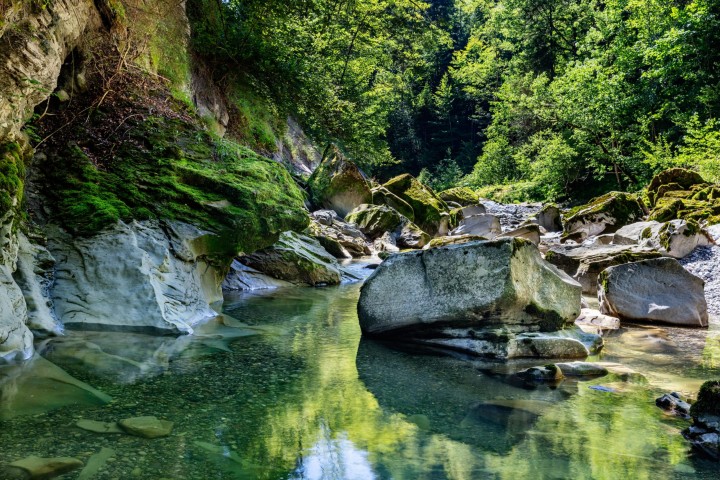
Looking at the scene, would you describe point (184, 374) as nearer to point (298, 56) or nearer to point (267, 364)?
point (267, 364)

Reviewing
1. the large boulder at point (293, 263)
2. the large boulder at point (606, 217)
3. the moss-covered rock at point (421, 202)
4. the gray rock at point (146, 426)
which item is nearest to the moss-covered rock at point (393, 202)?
the moss-covered rock at point (421, 202)

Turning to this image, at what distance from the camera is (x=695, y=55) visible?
26109 mm

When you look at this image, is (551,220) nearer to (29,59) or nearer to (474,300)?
(474,300)

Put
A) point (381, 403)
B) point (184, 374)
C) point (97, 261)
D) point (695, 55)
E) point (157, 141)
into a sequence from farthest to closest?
point (695, 55), point (157, 141), point (97, 261), point (184, 374), point (381, 403)

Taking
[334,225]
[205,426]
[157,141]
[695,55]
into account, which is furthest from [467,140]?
[205,426]

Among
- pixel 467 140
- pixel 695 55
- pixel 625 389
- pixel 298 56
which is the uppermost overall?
pixel 467 140

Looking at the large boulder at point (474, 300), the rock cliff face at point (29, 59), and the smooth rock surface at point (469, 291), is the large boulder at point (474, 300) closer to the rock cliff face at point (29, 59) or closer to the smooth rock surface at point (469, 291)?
the smooth rock surface at point (469, 291)

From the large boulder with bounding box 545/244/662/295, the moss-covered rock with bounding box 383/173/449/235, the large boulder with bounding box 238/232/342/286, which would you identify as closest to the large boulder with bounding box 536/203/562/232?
the moss-covered rock with bounding box 383/173/449/235

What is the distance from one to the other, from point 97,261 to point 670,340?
6.97 metres

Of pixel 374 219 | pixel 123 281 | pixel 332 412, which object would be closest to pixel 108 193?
pixel 123 281

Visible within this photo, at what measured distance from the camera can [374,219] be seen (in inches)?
753

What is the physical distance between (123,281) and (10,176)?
153 cm

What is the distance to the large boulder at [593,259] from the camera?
31.6ft

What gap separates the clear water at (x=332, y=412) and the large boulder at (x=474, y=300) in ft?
1.52
